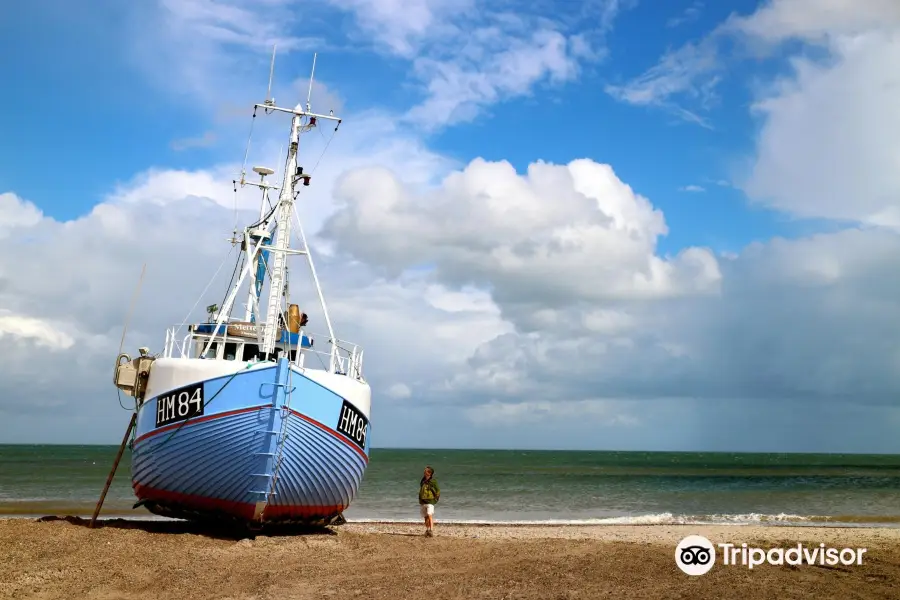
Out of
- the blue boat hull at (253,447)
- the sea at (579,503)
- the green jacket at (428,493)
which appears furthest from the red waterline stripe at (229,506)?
the sea at (579,503)

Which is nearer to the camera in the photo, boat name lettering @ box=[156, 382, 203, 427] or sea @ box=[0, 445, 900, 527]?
boat name lettering @ box=[156, 382, 203, 427]

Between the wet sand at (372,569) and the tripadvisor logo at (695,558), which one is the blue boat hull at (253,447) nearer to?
the wet sand at (372,569)

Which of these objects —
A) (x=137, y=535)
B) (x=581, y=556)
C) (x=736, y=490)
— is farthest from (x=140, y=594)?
(x=736, y=490)

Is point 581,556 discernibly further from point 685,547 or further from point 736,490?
point 736,490

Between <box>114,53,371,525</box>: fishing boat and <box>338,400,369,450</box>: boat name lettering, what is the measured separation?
0.08ft

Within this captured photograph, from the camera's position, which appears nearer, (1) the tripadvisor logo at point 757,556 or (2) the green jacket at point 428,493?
(1) the tripadvisor logo at point 757,556

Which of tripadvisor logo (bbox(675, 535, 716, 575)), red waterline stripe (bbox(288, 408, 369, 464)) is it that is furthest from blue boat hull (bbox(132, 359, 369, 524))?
tripadvisor logo (bbox(675, 535, 716, 575))

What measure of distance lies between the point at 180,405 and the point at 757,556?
12435 millimetres

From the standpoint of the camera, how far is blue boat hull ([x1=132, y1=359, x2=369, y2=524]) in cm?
1512

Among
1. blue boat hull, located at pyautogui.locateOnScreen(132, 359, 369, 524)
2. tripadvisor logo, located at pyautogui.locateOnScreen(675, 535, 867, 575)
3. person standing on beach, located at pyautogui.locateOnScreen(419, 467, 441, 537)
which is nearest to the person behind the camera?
tripadvisor logo, located at pyautogui.locateOnScreen(675, 535, 867, 575)

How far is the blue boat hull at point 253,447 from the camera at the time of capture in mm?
15117

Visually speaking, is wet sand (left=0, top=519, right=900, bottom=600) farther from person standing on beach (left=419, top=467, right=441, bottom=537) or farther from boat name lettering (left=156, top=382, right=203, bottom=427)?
boat name lettering (left=156, top=382, right=203, bottom=427)

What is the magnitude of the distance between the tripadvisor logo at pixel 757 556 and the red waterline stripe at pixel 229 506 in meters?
8.10

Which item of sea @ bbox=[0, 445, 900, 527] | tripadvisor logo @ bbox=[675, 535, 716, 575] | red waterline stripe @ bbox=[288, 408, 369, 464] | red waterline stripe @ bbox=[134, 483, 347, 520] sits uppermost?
red waterline stripe @ bbox=[288, 408, 369, 464]
